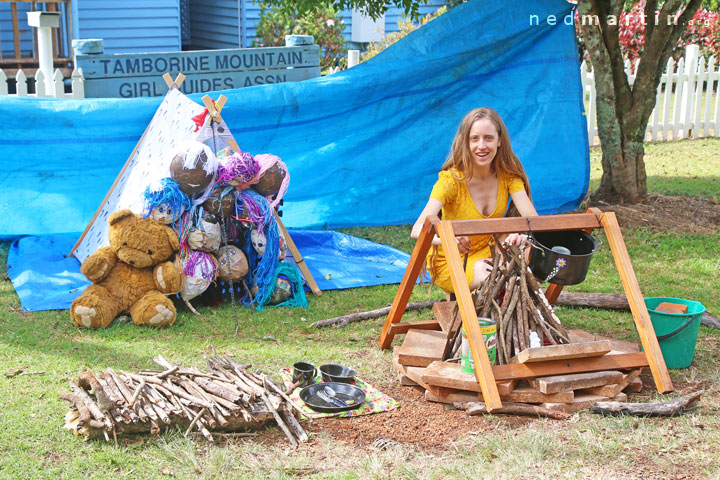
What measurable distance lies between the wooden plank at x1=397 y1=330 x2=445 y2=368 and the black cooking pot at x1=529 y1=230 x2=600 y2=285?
694 millimetres

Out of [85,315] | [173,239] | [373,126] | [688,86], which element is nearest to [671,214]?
[373,126]

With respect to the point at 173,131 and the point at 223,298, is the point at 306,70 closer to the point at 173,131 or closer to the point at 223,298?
the point at 173,131

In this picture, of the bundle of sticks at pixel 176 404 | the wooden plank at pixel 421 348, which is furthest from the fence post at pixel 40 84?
the wooden plank at pixel 421 348

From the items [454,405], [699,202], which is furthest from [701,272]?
[454,405]

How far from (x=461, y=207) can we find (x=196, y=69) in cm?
411

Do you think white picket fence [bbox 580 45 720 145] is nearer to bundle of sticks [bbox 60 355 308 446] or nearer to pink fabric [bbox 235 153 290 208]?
pink fabric [bbox 235 153 290 208]

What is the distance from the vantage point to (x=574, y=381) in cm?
382

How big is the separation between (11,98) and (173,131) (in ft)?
6.08

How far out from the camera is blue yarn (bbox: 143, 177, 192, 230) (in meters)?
5.24

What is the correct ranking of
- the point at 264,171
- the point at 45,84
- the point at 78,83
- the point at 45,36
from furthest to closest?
the point at 45,36 → the point at 45,84 → the point at 78,83 → the point at 264,171

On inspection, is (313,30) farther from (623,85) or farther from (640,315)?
(640,315)

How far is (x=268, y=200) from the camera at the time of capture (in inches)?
222

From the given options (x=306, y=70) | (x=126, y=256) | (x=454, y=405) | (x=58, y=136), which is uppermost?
(x=306, y=70)

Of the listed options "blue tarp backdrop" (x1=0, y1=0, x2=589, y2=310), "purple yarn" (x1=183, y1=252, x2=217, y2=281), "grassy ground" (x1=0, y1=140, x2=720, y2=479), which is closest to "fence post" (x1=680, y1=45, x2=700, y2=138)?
"blue tarp backdrop" (x1=0, y1=0, x2=589, y2=310)
